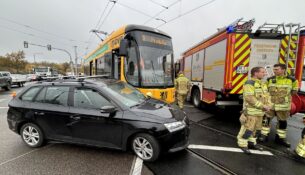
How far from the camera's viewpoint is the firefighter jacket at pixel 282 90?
401 cm

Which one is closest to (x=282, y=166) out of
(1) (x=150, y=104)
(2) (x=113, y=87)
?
(1) (x=150, y=104)

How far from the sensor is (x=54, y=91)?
390 centimetres

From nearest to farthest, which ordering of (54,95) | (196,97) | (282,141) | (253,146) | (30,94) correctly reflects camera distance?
1. (54,95)
2. (253,146)
3. (30,94)
4. (282,141)
5. (196,97)

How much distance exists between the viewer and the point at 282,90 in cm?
404

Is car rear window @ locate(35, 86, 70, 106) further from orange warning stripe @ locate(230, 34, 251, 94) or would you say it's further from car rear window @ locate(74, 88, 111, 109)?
orange warning stripe @ locate(230, 34, 251, 94)

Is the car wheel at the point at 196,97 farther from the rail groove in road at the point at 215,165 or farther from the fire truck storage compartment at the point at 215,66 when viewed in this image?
the rail groove in road at the point at 215,165

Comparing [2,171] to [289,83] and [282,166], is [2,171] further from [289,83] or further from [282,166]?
[289,83]

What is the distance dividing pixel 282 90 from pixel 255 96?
103cm

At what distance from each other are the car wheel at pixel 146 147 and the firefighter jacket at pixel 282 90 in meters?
3.24

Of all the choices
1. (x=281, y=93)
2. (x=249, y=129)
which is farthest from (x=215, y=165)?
(x=281, y=93)

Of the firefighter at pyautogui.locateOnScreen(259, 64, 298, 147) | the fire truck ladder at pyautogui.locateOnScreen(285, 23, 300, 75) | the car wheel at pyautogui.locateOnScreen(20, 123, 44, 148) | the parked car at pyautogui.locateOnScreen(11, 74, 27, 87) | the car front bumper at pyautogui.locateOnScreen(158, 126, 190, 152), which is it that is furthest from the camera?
the parked car at pyautogui.locateOnScreen(11, 74, 27, 87)

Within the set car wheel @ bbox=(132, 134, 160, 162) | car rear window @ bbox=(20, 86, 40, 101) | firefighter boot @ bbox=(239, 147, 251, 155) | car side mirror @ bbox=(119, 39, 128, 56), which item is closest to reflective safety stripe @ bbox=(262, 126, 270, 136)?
firefighter boot @ bbox=(239, 147, 251, 155)

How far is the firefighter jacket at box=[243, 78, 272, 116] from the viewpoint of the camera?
3.49 meters

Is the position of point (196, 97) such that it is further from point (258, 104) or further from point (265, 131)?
point (258, 104)
